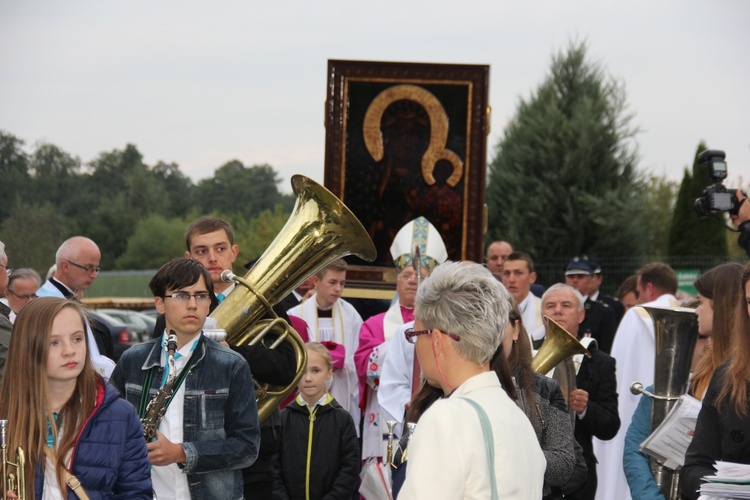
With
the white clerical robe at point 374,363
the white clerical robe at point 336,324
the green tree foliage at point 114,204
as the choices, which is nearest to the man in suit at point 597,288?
the white clerical robe at point 336,324

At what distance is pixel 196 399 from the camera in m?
4.12

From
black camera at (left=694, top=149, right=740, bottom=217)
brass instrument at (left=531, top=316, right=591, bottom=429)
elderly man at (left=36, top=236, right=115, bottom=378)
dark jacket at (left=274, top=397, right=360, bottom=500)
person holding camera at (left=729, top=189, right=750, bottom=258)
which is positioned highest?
black camera at (left=694, top=149, right=740, bottom=217)

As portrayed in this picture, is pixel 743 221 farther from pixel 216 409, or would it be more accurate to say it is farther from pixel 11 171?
pixel 11 171

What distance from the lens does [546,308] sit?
6348 mm

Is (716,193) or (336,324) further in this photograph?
(336,324)

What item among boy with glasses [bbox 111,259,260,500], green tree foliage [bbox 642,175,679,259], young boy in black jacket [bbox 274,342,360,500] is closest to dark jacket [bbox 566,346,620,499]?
young boy in black jacket [bbox 274,342,360,500]

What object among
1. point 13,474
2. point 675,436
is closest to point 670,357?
point 675,436

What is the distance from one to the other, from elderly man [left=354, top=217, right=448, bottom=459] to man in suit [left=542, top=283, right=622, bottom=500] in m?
1.04

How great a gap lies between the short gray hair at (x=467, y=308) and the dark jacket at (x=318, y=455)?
11.7 ft

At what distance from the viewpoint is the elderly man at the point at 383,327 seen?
7.13 meters

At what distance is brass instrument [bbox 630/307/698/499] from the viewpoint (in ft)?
16.6

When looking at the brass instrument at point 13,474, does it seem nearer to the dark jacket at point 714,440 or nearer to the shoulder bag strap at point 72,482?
the shoulder bag strap at point 72,482

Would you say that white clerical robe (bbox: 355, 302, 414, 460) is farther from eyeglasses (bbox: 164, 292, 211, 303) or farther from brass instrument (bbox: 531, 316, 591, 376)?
eyeglasses (bbox: 164, 292, 211, 303)

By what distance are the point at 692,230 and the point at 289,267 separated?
96.6 ft
